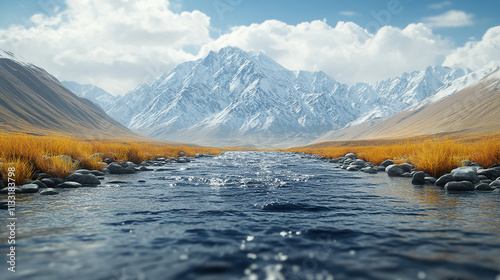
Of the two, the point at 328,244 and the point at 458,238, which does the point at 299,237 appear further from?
the point at 458,238

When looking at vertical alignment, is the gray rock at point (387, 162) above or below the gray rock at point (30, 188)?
above

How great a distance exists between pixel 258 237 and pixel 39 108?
144677 millimetres

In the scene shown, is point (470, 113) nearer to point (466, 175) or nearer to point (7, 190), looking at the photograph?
point (466, 175)

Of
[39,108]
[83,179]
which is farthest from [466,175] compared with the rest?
[39,108]

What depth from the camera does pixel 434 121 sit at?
516 feet

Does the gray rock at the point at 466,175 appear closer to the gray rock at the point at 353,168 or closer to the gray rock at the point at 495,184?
the gray rock at the point at 495,184

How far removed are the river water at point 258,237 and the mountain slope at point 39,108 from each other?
104 metres

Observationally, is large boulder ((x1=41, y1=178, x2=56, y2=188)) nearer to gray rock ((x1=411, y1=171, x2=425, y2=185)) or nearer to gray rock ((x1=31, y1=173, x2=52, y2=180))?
gray rock ((x1=31, y1=173, x2=52, y2=180))

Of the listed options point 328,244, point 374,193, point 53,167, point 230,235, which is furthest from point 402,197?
point 53,167

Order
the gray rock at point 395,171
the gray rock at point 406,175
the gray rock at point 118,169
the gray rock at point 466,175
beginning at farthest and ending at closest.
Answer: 1. the gray rock at point 118,169
2. the gray rock at point 395,171
3. the gray rock at point 406,175
4. the gray rock at point 466,175

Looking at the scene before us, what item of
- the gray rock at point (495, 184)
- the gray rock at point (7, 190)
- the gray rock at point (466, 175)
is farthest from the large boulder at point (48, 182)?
the gray rock at point (495, 184)

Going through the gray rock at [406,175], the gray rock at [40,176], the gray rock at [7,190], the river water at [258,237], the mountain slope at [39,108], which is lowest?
the river water at [258,237]

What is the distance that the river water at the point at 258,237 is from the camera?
3775mm

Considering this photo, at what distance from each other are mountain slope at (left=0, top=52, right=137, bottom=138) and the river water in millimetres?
104385
